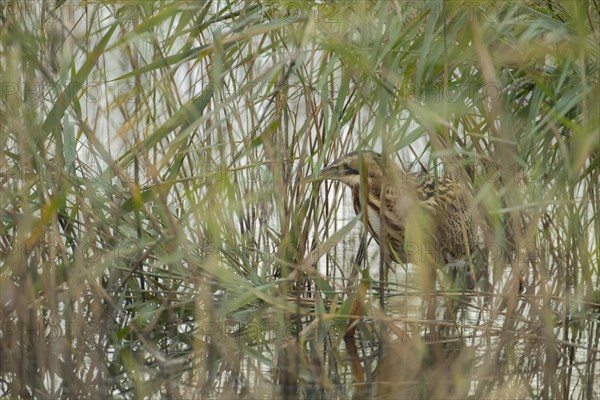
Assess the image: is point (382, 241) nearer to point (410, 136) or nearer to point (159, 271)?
point (410, 136)

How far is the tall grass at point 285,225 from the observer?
8.61 ft

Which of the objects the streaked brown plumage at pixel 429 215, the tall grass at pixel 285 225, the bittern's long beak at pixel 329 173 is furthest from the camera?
the streaked brown plumage at pixel 429 215

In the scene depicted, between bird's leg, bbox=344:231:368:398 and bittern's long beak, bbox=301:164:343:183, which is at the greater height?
bittern's long beak, bbox=301:164:343:183

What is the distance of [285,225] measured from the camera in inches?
130

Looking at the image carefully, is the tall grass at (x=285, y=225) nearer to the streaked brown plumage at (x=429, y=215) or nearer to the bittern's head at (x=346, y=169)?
the bittern's head at (x=346, y=169)

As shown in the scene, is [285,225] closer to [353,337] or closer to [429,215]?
[353,337]

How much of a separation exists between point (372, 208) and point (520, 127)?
0.90 metres

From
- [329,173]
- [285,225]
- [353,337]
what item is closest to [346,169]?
[329,173]

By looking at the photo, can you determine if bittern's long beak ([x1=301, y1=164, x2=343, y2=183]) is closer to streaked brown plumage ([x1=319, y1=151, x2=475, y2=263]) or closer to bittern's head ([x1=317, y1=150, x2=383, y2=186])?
bittern's head ([x1=317, y1=150, x2=383, y2=186])

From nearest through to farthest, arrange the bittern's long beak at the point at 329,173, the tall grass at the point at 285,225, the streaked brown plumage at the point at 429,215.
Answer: the tall grass at the point at 285,225
the bittern's long beak at the point at 329,173
the streaked brown plumage at the point at 429,215

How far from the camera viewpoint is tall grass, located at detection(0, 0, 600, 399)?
2623mm

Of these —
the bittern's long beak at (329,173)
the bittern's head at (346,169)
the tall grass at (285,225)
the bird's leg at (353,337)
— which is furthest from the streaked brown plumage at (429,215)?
the bird's leg at (353,337)

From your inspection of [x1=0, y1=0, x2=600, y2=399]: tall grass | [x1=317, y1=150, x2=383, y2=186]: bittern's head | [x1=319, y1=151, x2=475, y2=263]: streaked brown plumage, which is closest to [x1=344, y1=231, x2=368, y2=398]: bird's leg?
[x1=0, y1=0, x2=600, y2=399]: tall grass

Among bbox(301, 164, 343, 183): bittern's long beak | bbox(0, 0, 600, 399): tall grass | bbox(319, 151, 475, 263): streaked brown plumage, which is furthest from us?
bbox(319, 151, 475, 263): streaked brown plumage
